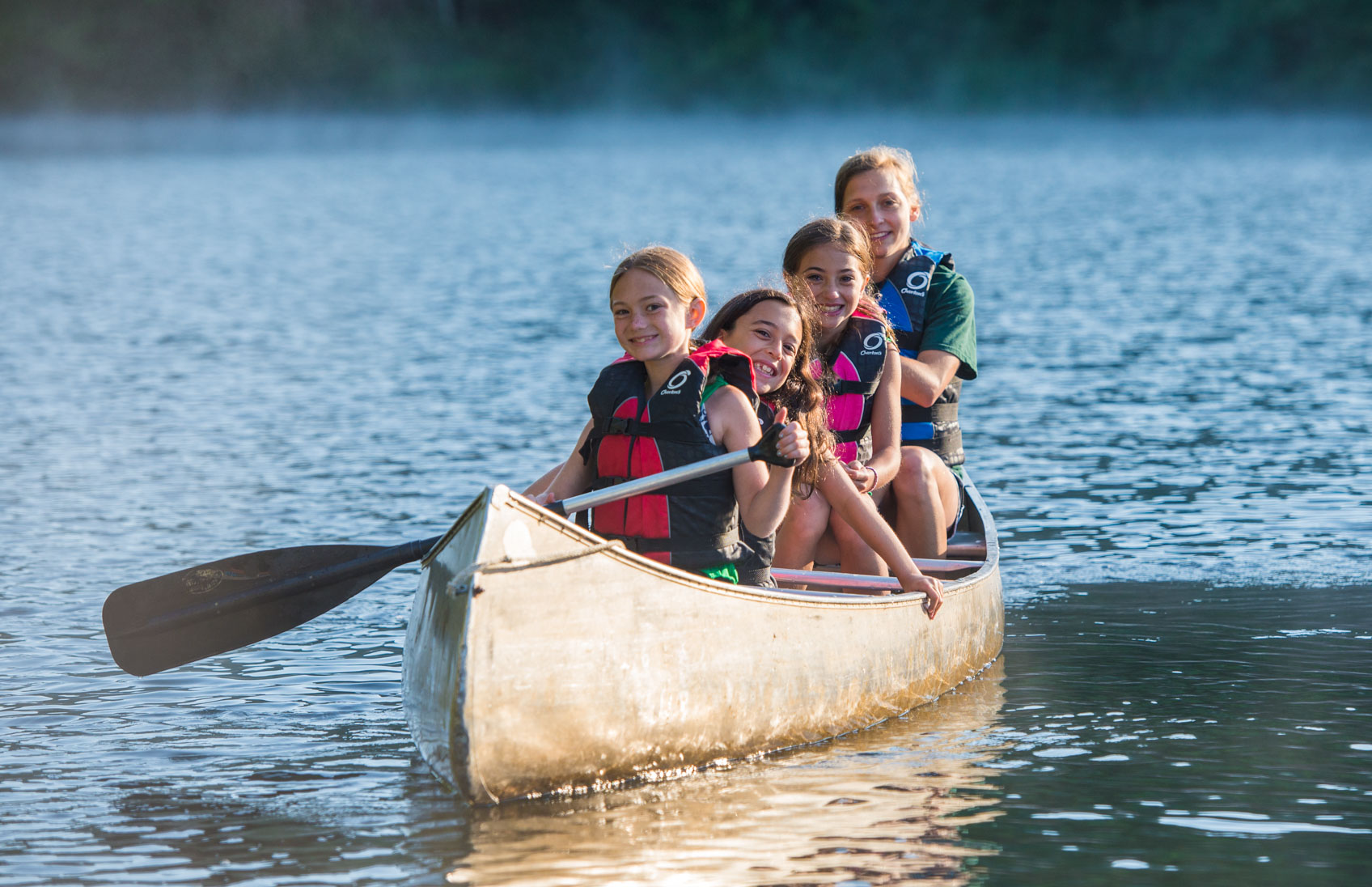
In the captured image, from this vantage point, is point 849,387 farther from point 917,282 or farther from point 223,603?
point 223,603

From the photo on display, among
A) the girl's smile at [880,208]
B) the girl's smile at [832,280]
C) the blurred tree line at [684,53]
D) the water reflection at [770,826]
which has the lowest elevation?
the water reflection at [770,826]

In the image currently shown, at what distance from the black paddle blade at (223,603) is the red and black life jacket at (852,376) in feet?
4.48

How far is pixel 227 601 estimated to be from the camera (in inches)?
192

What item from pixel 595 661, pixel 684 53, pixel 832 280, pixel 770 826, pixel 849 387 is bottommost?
pixel 770 826

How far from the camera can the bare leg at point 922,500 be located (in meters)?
5.41

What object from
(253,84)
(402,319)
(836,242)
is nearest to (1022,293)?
(402,319)

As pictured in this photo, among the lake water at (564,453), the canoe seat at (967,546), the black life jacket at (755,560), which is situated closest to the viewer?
the lake water at (564,453)

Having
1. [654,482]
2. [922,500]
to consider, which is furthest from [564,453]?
[654,482]

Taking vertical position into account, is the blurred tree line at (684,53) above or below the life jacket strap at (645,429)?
above

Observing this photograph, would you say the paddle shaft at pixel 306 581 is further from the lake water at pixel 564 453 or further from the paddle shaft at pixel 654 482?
the lake water at pixel 564 453

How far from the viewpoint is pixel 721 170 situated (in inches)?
1302

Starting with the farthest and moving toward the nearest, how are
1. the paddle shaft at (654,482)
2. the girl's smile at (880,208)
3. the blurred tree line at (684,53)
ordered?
the blurred tree line at (684,53), the girl's smile at (880,208), the paddle shaft at (654,482)

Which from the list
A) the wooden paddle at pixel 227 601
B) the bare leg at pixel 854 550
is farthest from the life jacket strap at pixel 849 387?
the wooden paddle at pixel 227 601

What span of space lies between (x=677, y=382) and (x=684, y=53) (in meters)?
51.6
